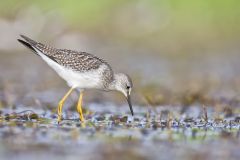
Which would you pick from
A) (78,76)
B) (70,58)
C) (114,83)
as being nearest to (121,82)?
(114,83)

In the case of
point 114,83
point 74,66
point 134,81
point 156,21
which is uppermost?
point 156,21

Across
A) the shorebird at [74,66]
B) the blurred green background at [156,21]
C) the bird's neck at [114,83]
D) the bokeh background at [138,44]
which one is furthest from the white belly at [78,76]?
the blurred green background at [156,21]

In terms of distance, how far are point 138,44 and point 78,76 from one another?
37.3 ft

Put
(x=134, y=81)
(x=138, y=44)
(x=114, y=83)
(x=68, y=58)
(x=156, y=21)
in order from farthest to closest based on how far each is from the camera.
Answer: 1. (x=156, y=21)
2. (x=138, y=44)
3. (x=134, y=81)
4. (x=114, y=83)
5. (x=68, y=58)

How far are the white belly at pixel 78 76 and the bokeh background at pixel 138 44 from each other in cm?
140

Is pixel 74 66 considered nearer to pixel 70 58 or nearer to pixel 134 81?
pixel 70 58

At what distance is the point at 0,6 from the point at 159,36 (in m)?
5.28

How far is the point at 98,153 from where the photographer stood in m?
7.81

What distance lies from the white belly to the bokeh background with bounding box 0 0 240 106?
1.40 m

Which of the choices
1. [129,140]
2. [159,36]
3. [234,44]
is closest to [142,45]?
[159,36]

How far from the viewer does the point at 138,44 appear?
22.8m

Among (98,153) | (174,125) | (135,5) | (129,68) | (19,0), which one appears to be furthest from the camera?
(135,5)

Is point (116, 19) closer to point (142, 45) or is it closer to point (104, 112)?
point (142, 45)

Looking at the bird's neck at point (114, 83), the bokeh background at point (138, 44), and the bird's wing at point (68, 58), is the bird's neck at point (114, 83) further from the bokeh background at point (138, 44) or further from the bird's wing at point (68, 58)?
the bokeh background at point (138, 44)
